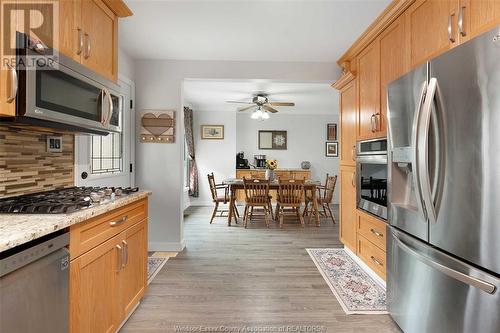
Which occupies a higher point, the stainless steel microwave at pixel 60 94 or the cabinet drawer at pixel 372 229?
the stainless steel microwave at pixel 60 94

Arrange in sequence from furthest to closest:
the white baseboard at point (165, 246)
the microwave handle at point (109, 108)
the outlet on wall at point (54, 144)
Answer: the white baseboard at point (165, 246) → the outlet on wall at point (54, 144) → the microwave handle at point (109, 108)

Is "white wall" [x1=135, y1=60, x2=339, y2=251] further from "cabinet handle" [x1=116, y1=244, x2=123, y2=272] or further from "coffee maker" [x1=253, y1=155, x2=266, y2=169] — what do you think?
"coffee maker" [x1=253, y1=155, x2=266, y2=169]

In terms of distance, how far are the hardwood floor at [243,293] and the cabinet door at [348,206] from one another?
0.52 metres

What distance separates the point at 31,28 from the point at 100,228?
1036 mm

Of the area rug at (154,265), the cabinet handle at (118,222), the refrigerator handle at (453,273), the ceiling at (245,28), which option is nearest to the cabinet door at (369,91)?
the ceiling at (245,28)

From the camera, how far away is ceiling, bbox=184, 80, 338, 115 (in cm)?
470

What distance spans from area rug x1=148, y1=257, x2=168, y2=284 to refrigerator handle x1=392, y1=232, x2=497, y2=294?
88.4 inches

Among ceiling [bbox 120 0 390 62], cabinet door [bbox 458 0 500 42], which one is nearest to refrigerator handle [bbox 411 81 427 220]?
cabinet door [bbox 458 0 500 42]

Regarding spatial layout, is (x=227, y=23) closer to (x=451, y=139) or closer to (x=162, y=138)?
A: (x=162, y=138)

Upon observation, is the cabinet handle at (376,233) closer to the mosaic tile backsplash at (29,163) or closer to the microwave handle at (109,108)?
the microwave handle at (109,108)

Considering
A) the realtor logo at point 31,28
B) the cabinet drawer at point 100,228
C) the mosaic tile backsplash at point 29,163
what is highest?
the realtor logo at point 31,28

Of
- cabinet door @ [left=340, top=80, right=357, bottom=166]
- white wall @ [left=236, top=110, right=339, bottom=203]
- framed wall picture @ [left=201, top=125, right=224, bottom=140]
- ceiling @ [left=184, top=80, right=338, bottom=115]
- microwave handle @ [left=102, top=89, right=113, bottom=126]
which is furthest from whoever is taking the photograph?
white wall @ [left=236, top=110, right=339, bottom=203]

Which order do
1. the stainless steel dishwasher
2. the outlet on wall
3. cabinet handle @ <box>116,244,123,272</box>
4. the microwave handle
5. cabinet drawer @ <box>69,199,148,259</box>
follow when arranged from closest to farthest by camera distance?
the stainless steel dishwasher, cabinet drawer @ <box>69,199,148,259</box>, cabinet handle @ <box>116,244,123,272</box>, the microwave handle, the outlet on wall

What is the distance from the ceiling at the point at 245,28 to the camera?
2256mm
